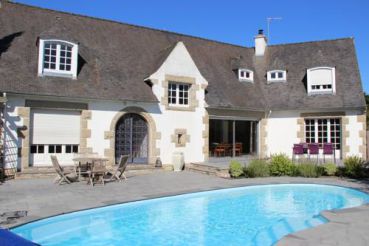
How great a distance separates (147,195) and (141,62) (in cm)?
959

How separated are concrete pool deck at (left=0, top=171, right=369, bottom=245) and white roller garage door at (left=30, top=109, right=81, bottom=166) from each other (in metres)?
1.40

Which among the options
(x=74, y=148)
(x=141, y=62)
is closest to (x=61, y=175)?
(x=74, y=148)

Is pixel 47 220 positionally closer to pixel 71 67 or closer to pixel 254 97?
pixel 71 67

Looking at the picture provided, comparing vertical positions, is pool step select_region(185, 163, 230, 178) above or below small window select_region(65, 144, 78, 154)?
below

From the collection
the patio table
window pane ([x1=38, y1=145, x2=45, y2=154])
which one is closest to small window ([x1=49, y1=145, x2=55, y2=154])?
window pane ([x1=38, y1=145, x2=45, y2=154])

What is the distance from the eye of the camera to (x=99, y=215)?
9.62 metres

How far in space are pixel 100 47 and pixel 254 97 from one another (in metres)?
9.63

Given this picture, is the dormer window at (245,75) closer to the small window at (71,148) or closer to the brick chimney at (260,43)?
the brick chimney at (260,43)

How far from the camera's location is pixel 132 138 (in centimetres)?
1788

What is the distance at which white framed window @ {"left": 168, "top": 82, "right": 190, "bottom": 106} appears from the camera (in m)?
19.2

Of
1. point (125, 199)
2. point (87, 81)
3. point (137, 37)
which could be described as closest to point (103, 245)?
point (125, 199)

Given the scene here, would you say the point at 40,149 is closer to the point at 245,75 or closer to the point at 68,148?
the point at 68,148

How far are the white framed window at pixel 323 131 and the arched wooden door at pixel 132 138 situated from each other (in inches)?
399

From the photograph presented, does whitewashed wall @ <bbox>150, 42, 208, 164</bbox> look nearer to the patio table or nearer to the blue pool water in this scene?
the patio table
